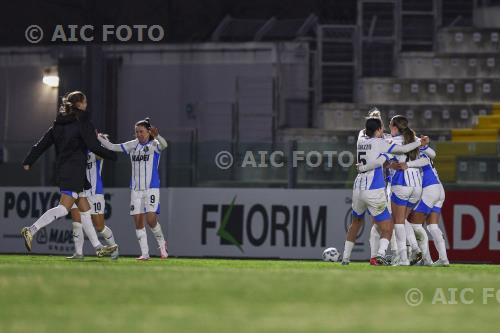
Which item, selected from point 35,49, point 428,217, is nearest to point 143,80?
point 35,49

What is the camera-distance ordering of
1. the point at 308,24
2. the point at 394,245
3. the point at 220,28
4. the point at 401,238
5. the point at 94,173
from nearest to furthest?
the point at 401,238
the point at 394,245
the point at 94,173
the point at 308,24
the point at 220,28

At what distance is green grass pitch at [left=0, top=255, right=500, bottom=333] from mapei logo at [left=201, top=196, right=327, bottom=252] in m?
8.44

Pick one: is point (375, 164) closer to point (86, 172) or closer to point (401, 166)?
point (401, 166)

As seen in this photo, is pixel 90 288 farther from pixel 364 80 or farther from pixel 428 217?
pixel 364 80

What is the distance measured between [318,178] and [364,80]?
720 centimetres

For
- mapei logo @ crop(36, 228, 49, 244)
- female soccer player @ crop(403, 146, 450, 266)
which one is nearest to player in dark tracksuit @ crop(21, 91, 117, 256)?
female soccer player @ crop(403, 146, 450, 266)

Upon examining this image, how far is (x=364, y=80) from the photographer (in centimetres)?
3011

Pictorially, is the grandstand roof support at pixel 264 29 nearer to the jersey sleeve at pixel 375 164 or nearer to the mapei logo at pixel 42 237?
the mapei logo at pixel 42 237

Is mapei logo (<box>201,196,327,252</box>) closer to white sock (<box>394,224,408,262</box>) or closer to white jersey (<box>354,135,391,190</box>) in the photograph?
white sock (<box>394,224,408,262</box>)

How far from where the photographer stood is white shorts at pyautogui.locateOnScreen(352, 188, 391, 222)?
16.9 meters

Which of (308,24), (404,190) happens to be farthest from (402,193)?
(308,24)

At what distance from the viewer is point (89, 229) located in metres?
18.3

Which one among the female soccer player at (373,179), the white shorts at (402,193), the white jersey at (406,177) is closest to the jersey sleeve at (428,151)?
the white jersey at (406,177)

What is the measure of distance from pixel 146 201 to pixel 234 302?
370 inches
